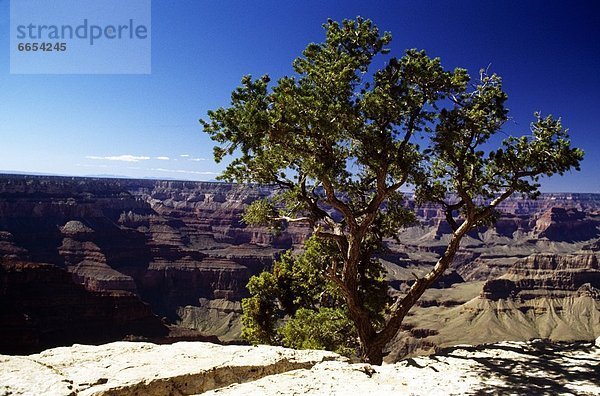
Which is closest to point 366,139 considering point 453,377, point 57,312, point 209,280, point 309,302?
point 453,377

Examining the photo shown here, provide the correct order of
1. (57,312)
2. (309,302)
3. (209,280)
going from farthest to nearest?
(209,280) < (57,312) < (309,302)

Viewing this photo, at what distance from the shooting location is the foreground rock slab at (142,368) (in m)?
7.91

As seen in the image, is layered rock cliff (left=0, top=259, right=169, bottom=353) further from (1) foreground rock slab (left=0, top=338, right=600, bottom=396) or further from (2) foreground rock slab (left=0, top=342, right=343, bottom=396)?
(1) foreground rock slab (left=0, top=338, right=600, bottom=396)

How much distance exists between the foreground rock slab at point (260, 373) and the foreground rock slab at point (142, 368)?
2 centimetres

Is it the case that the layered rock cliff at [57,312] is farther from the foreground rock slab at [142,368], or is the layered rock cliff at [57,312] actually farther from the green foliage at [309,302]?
the foreground rock slab at [142,368]

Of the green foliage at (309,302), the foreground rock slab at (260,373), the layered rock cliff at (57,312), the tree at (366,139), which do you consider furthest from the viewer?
the layered rock cliff at (57,312)

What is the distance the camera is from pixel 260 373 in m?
9.80

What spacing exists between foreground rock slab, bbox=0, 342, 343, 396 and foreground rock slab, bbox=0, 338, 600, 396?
2cm

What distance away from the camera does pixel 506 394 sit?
924 centimetres

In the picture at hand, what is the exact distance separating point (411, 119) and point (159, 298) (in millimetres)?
161799

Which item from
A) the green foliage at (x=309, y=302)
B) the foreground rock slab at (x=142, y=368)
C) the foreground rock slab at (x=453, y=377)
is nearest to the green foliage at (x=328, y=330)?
the green foliage at (x=309, y=302)

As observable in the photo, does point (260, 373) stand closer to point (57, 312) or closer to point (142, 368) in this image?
point (142, 368)

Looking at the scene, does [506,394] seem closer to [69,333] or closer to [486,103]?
[486,103]

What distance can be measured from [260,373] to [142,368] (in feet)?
8.83
